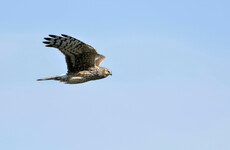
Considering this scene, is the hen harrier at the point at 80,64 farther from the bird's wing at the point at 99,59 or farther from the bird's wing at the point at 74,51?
the bird's wing at the point at 99,59

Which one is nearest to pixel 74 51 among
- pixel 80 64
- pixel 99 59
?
pixel 80 64

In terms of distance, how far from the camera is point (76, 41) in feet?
57.9

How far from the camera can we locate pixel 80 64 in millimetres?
18484

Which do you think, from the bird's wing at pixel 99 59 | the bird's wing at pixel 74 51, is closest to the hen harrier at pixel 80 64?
the bird's wing at pixel 74 51

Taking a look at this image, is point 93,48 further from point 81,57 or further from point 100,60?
point 100,60

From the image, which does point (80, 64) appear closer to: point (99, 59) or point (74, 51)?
point (74, 51)

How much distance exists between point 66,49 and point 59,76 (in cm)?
75

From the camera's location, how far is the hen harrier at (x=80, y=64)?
17938 millimetres

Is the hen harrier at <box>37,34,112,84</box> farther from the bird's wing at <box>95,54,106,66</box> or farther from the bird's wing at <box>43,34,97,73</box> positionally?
the bird's wing at <box>95,54,106,66</box>

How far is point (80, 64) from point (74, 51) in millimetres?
514

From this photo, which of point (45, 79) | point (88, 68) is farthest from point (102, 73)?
point (45, 79)

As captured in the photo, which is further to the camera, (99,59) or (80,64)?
(99,59)

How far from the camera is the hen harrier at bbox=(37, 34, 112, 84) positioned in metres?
17.9

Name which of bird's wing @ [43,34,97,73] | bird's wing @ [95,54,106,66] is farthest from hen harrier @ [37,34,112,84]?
bird's wing @ [95,54,106,66]
